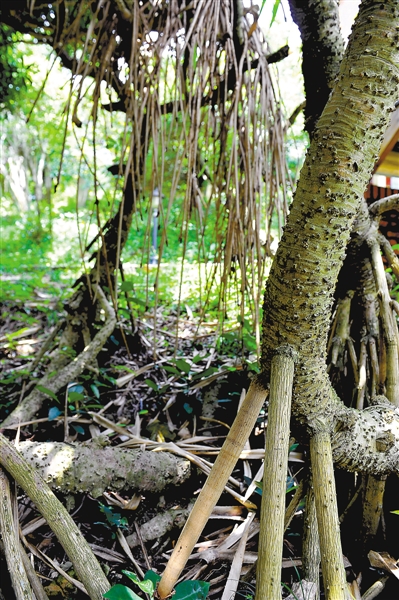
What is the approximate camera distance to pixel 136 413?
76.7 inches

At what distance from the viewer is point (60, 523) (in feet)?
3.14

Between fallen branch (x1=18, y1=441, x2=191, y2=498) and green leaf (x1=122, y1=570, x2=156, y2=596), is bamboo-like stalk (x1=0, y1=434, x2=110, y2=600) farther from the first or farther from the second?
fallen branch (x1=18, y1=441, x2=191, y2=498)

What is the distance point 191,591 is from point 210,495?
18cm

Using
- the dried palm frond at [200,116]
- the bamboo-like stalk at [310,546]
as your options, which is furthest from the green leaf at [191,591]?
the dried palm frond at [200,116]

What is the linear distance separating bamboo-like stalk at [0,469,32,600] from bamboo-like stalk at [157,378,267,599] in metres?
0.28

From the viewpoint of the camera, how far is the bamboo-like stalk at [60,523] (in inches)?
36.6

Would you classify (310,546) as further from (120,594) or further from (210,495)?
(120,594)

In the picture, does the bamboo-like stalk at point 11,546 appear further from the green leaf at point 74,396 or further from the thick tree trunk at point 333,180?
the green leaf at point 74,396

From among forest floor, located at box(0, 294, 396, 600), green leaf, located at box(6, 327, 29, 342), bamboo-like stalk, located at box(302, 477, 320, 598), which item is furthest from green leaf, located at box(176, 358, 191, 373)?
green leaf, located at box(6, 327, 29, 342)

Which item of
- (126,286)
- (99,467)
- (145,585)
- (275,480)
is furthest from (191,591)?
(126,286)

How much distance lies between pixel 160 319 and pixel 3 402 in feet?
4.54

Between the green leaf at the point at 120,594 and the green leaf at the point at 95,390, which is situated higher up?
the green leaf at the point at 120,594

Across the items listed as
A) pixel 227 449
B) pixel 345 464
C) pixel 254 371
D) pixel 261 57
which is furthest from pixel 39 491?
pixel 261 57

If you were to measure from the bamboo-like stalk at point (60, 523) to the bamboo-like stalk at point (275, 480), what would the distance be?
33 centimetres
